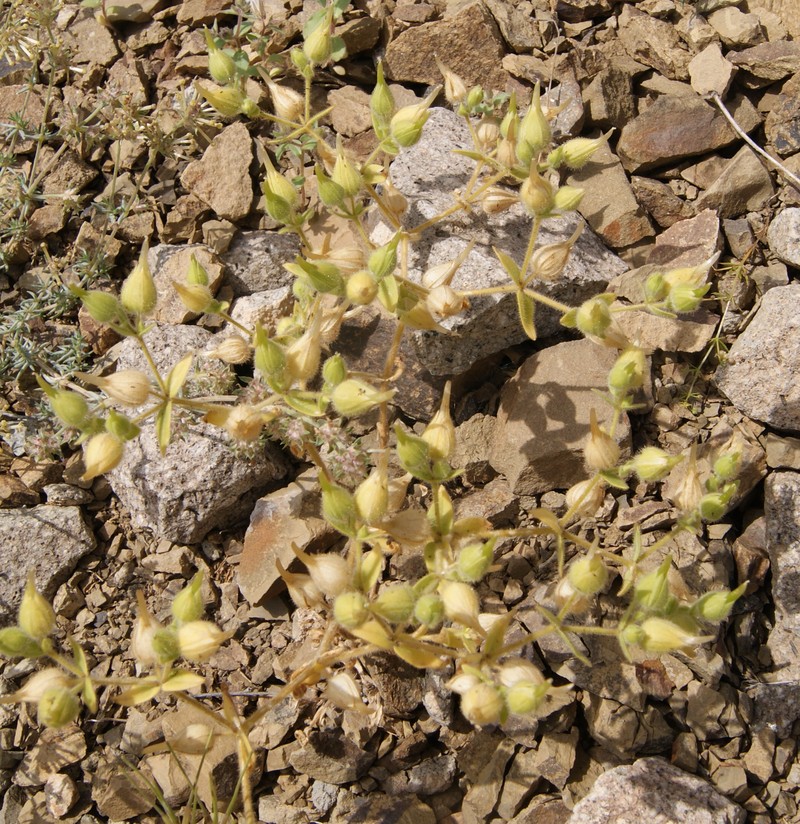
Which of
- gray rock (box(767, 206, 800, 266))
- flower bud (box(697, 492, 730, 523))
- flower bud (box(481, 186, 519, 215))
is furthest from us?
gray rock (box(767, 206, 800, 266))

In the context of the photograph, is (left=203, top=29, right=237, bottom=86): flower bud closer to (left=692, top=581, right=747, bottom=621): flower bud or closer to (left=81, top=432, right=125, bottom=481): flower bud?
(left=81, top=432, right=125, bottom=481): flower bud

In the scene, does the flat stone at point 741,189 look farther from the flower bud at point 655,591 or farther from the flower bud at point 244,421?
the flower bud at point 244,421

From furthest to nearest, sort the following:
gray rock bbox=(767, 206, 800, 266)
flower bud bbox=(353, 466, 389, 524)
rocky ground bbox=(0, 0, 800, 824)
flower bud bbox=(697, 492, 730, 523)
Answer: gray rock bbox=(767, 206, 800, 266)
rocky ground bbox=(0, 0, 800, 824)
flower bud bbox=(697, 492, 730, 523)
flower bud bbox=(353, 466, 389, 524)

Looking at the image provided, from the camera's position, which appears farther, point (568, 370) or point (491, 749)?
point (568, 370)

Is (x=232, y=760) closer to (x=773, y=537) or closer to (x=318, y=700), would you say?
(x=318, y=700)

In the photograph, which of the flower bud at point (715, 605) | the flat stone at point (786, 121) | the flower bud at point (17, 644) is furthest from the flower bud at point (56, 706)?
the flat stone at point (786, 121)

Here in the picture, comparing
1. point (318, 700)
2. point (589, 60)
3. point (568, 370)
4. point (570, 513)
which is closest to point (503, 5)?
point (589, 60)

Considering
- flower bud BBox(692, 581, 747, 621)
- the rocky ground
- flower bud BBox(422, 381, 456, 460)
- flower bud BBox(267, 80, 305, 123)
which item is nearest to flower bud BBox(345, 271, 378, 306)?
flower bud BBox(422, 381, 456, 460)
